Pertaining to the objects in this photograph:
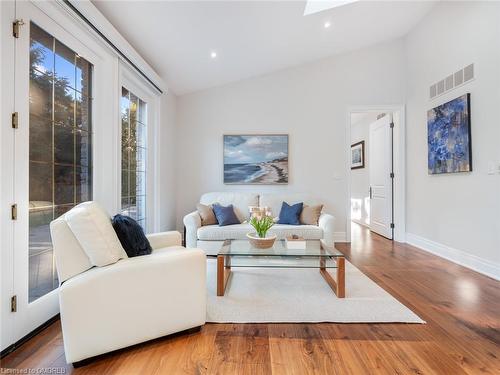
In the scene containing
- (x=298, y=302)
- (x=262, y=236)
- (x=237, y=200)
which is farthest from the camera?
(x=237, y=200)

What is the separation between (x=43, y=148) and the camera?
73.4 inches

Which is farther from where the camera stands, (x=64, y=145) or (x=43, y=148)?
(x=64, y=145)

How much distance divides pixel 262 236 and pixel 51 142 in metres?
1.95

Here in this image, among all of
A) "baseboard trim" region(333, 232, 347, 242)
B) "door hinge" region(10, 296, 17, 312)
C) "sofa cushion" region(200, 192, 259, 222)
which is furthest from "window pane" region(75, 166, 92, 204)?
"baseboard trim" region(333, 232, 347, 242)

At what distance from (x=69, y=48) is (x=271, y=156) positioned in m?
3.05

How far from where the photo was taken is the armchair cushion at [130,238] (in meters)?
1.73

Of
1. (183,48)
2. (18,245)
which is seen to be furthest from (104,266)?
(183,48)

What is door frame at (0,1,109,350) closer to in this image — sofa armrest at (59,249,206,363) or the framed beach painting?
sofa armrest at (59,249,206,363)

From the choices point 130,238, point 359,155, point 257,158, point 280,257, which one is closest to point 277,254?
point 280,257

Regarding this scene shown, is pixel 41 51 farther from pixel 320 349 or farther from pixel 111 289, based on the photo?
pixel 320 349

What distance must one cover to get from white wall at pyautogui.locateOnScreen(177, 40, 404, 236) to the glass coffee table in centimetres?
188

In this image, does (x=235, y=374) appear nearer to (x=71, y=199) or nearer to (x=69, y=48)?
(x=71, y=199)

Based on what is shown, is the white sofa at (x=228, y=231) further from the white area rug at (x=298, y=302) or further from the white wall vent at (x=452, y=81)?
the white wall vent at (x=452, y=81)

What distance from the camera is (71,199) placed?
7.12 ft
